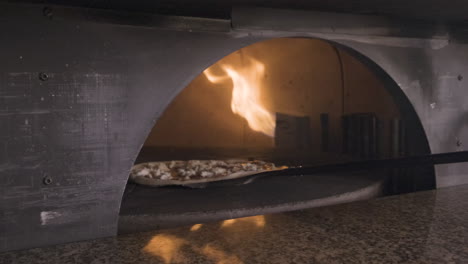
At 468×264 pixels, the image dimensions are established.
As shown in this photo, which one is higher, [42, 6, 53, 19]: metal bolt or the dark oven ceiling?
the dark oven ceiling

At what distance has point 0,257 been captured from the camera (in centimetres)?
132

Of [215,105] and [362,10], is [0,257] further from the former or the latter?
[215,105]

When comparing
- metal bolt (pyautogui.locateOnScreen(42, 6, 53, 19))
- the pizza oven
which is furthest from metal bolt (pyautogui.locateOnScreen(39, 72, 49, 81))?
metal bolt (pyautogui.locateOnScreen(42, 6, 53, 19))

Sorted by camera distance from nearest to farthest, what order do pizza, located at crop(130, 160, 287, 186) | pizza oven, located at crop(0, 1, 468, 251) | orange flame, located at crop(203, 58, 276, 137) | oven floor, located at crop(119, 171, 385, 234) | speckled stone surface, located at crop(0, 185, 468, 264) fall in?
1. speckled stone surface, located at crop(0, 185, 468, 264)
2. pizza oven, located at crop(0, 1, 468, 251)
3. oven floor, located at crop(119, 171, 385, 234)
4. pizza, located at crop(130, 160, 287, 186)
5. orange flame, located at crop(203, 58, 276, 137)

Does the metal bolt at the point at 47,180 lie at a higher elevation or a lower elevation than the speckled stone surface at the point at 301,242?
higher

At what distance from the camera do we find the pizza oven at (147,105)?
1.40 meters

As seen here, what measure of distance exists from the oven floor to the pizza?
0.05m

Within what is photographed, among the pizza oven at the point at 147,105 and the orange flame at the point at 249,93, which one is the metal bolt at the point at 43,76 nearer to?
the pizza oven at the point at 147,105

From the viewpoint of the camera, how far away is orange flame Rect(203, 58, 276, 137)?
5.12 m

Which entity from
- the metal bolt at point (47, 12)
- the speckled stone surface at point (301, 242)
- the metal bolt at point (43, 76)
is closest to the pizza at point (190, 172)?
the speckled stone surface at point (301, 242)

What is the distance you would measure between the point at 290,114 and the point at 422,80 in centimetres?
246

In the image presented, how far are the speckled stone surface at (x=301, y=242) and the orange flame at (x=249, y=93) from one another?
3306 millimetres

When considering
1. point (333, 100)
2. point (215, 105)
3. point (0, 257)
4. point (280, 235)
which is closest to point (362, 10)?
point (280, 235)

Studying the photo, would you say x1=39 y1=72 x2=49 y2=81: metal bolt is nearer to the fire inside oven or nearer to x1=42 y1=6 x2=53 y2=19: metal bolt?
x1=42 y1=6 x2=53 y2=19: metal bolt
